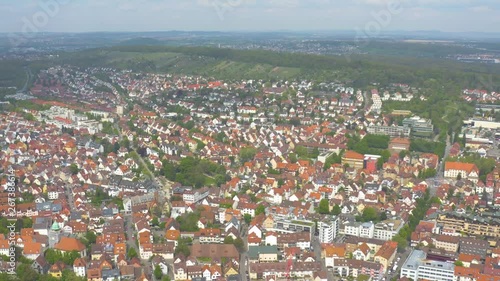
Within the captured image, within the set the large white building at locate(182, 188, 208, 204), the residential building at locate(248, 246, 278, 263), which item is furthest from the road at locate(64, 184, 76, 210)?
the residential building at locate(248, 246, 278, 263)

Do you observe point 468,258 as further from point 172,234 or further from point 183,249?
point 172,234

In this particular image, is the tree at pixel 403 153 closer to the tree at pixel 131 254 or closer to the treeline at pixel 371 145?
the treeline at pixel 371 145

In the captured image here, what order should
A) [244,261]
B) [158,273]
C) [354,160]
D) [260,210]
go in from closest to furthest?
[158,273] → [244,261] → [260,210] → [354,160]

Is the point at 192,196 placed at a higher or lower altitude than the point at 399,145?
lower

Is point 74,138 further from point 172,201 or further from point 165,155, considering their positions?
point 172,201

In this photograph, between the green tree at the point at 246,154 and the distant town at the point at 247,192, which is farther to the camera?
the green tree at the point at 246,154

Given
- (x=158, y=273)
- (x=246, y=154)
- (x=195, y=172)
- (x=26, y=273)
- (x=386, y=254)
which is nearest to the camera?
(x=26, y=273)

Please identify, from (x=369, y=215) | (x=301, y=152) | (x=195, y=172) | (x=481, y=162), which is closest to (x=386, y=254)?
(x=369, y=215)

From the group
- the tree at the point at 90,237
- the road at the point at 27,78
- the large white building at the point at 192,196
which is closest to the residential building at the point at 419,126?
the large white building at the point at 192,196
